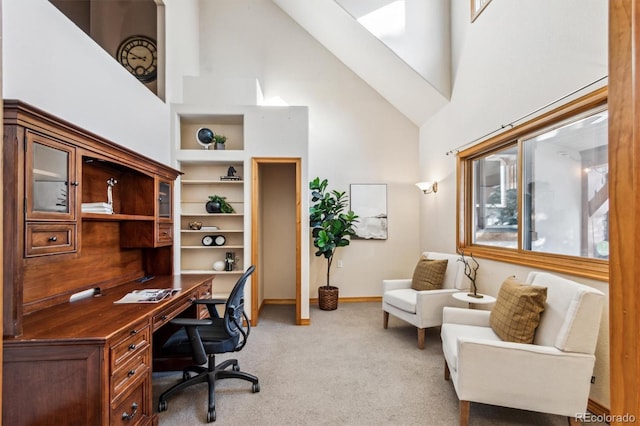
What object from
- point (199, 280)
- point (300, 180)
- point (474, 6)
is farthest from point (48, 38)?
point (474, 6)

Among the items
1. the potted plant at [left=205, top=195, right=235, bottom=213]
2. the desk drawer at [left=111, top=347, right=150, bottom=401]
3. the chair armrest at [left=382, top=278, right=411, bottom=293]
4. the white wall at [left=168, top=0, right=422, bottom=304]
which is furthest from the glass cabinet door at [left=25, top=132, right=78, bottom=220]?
the white wall at [left=168, top=0, right=422, bottom=304]

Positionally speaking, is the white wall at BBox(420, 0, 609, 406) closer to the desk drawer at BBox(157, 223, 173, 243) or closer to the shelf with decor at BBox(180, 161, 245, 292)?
the shelf with decor at BBox(180, 161, 245, 292)

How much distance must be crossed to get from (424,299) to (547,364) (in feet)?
4.55

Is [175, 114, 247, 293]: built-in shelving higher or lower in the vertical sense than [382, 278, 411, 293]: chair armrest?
higher

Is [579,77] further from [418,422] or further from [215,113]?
[215,113]

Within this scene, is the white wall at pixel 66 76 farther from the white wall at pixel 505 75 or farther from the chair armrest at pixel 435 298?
the white wall at pixel 505 75

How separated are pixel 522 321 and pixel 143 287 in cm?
285

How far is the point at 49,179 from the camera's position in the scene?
165 centimetres

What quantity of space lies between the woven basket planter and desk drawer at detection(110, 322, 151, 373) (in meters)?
2.89

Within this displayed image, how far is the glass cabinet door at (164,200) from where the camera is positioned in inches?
113

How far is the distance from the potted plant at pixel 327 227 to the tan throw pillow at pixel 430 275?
3.70ft

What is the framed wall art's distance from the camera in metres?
5.01

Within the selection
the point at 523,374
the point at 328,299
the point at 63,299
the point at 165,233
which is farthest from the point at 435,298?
the point at 63,299

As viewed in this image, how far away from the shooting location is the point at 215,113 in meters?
3.87
